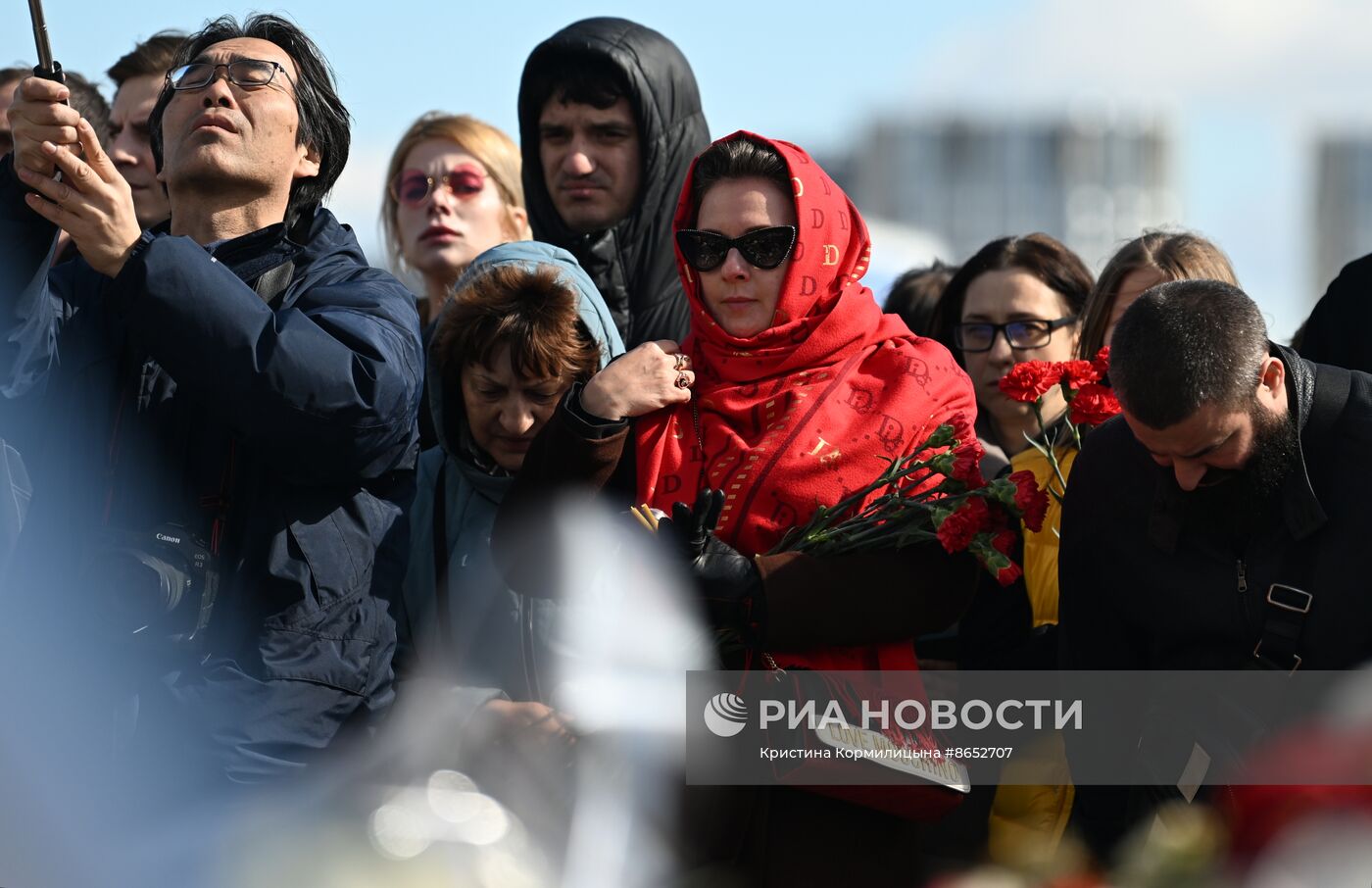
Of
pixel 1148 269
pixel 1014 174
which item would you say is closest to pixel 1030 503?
pixel 1148 269

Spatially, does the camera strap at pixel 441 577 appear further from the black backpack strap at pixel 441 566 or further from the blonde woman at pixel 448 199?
the blonde woman at pixel 448 199

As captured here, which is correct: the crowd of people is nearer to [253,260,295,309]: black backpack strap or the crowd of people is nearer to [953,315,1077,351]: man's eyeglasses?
[253,260,295,309]: black backpack strap

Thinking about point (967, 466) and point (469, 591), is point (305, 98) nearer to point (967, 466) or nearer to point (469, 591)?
point (469, 591)

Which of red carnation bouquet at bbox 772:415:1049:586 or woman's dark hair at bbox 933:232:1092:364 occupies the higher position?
woman's dark hair at bbox 933:232:1092:364

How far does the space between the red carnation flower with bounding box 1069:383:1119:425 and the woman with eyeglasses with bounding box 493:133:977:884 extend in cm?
22

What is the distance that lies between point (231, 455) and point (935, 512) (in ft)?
4.42

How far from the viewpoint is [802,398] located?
11.0 feet

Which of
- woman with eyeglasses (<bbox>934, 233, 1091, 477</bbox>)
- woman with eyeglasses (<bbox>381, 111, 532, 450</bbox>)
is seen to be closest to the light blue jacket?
woman with eyeglasses (<bbox>934, 233, 1091, 477</bbox>)

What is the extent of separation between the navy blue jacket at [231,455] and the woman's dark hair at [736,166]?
670 mm

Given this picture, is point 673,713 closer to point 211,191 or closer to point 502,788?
point 502,788

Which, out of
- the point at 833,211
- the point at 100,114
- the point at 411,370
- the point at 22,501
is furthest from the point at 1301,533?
the point at 100,114

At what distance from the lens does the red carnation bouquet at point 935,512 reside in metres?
3.19

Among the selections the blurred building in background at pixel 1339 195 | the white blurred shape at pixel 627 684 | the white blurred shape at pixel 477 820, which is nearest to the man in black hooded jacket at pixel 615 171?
the white blurred shape at pixel 627 684

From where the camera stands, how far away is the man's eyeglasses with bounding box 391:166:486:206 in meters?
5.15
